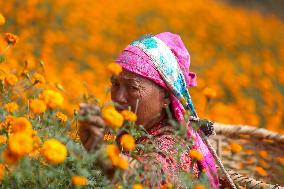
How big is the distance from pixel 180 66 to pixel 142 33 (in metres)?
4.49

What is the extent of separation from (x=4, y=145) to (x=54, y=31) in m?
4.16

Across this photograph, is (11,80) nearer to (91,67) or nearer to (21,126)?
(21,126)

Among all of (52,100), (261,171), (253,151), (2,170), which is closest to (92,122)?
(52,100)

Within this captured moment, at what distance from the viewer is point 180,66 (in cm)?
221

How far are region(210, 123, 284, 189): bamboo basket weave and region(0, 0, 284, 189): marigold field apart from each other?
110mm

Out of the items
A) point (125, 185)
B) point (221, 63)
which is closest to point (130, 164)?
point (125, 185)

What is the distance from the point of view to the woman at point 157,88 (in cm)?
202

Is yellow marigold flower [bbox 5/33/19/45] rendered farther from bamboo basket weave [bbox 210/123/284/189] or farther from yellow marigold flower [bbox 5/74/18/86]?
bamboo basket weave [bbox 210/123/284/189]

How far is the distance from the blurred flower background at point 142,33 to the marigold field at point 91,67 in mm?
12

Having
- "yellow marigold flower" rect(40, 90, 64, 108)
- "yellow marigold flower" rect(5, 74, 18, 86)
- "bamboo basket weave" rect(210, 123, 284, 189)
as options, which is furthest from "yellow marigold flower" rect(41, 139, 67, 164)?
"bamboo basket weave" rect(210, 123, 284, 189)

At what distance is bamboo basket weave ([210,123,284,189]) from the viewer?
9.65ft

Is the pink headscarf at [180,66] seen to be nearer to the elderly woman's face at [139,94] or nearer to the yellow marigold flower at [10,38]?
the elderly woman's face at [139,94]

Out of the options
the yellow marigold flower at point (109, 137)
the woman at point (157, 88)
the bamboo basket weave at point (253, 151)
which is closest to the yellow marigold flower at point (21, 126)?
the yellow marigold flower at point (109, 137)

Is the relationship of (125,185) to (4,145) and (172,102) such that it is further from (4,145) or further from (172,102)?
(172,102)
